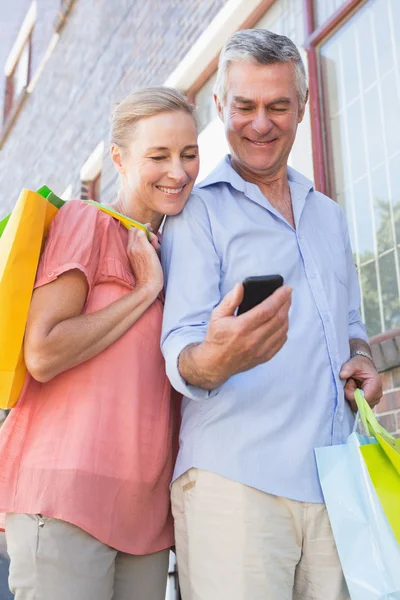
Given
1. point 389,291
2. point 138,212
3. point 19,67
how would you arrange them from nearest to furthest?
point 138,212 < point 389,291 < point 19,67

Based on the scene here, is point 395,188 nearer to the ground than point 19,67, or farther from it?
nearer to the ground

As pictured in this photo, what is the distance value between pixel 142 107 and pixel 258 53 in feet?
1.26

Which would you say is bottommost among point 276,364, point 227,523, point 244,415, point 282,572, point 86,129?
point 282,572

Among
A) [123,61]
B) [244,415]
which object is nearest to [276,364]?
[244,415]

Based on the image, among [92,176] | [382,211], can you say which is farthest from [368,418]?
[92,176]

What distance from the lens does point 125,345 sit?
7.04 feet

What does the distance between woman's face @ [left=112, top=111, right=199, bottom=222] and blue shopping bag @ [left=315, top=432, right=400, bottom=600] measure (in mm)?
862

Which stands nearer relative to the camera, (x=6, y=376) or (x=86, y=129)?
(x=6, y=376)

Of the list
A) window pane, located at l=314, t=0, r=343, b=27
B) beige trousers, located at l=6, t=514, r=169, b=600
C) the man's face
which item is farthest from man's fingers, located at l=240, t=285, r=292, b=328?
window pane, located at l=314, t=0, r=343, b=27

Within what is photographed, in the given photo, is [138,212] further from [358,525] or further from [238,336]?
[358,525]

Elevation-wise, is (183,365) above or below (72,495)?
above

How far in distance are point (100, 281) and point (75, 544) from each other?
705 mm

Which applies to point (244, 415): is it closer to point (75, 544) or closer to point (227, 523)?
point (227, 523)

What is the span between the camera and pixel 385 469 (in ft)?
6.51
